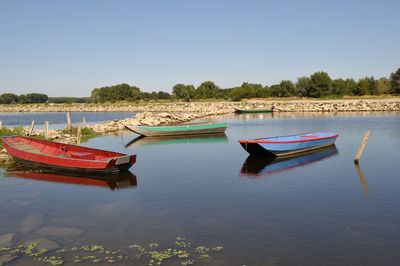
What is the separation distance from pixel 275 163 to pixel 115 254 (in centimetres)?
1742

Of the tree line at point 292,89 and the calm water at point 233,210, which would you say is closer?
the calm water at point 233,210

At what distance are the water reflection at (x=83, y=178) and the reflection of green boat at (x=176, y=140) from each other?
50.3ft

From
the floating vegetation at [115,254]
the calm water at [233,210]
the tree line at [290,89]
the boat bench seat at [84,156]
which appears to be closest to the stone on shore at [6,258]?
the floating vegetation at [115,254]

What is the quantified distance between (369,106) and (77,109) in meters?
101

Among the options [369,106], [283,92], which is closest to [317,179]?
[369,106]

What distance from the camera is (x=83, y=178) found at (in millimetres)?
23750

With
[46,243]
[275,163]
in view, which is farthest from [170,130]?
[46,243]

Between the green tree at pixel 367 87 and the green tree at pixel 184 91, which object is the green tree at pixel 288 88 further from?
the green tree at pixel 184 91

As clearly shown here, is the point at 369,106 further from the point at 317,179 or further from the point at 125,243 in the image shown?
the point at 125,243

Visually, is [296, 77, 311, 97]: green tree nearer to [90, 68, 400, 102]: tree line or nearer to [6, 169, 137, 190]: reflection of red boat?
[90, 68, 400, 102]: tree line

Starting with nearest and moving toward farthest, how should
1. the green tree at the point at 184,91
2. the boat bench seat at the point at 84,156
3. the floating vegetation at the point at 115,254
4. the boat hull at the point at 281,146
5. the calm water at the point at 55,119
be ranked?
1. the floating vegetation at the point at 115,254
2. the boat bench seat at the point at 84,156
3. the boat hull at the point at 281,146
4. the calm water at the point at 55,119
5. the green tree at the point at 184,91

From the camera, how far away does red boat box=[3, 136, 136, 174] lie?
23359mm

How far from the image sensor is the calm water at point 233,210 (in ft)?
41.3

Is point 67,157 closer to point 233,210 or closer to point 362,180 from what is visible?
point 233,210
